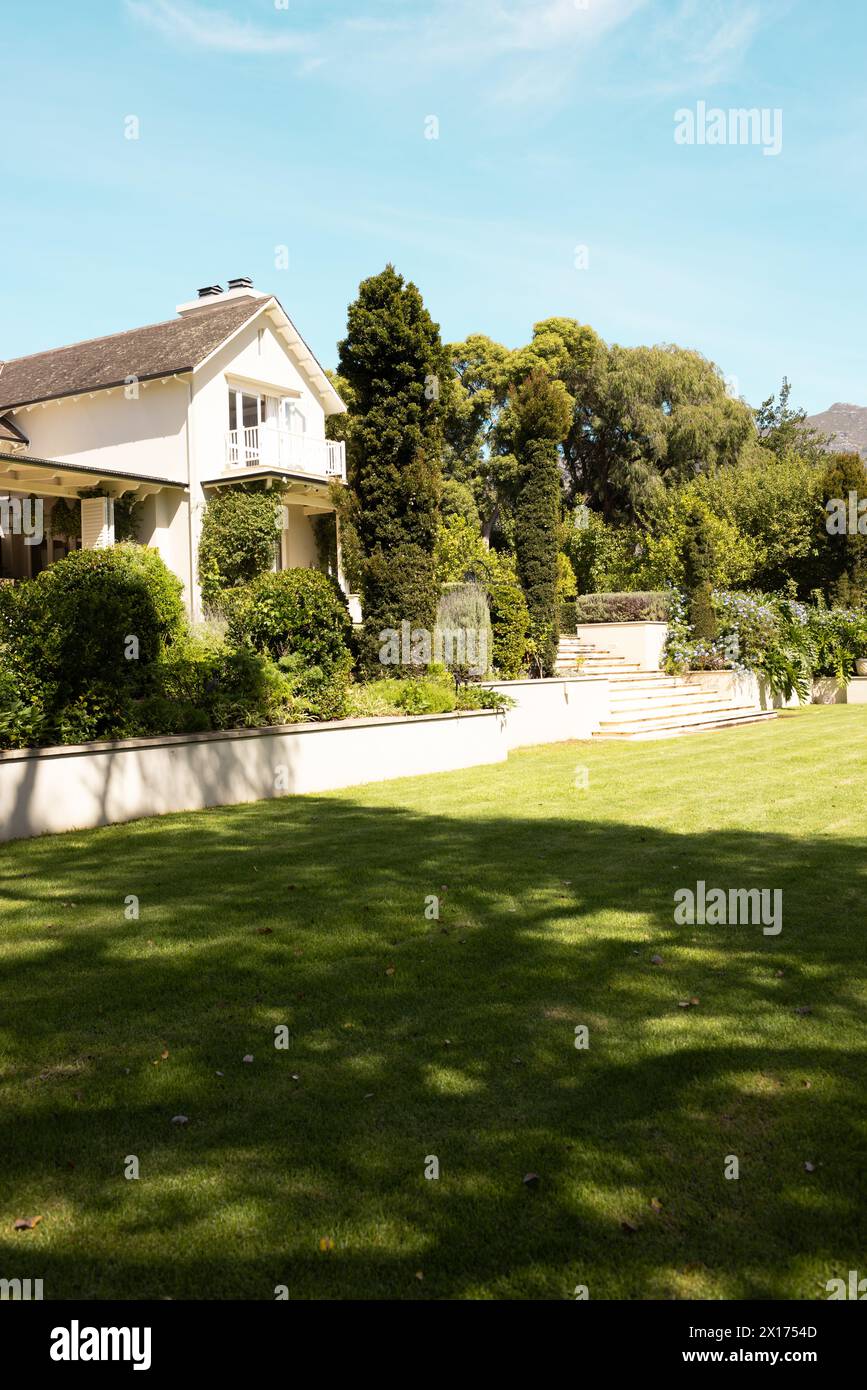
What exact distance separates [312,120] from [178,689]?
655 cm

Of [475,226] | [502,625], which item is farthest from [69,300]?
[502,625]

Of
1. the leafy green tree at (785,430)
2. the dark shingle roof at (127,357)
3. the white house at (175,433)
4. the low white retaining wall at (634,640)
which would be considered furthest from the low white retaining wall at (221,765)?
the leafy green tree at (785,430)

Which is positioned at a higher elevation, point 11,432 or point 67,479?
point 11,432

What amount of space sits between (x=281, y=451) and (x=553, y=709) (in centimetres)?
1265

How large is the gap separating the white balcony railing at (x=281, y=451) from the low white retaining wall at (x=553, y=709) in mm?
10630

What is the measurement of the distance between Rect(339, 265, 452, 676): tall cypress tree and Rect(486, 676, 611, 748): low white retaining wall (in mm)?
2198

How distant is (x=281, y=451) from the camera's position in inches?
1029

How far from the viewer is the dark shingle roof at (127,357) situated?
2527cm
